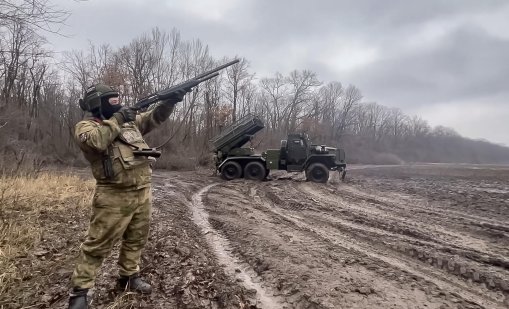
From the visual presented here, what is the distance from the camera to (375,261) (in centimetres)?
488

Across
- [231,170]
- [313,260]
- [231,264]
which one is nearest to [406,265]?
[313,260]

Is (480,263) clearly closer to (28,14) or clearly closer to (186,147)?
(28,14)

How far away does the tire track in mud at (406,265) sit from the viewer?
3822 mm

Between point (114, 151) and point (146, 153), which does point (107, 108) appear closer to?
point (114, 151)

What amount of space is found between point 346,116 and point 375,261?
201 feet

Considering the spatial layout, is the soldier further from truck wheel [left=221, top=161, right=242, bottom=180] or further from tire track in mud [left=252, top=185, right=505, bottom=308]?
truck wheel [left=221, top=161, right=242, bottom=180]

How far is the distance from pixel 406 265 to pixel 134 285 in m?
3.45

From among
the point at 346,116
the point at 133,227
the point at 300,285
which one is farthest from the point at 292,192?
the point at 346,116

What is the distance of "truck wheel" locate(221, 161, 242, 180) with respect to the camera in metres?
16.8

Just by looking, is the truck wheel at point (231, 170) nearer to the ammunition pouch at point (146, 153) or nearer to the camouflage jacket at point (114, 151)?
the camouflage jacket at point (114, 151)

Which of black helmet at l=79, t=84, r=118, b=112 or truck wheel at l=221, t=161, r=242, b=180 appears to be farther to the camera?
truck wheel at l=221, t=161, r=242, b=180

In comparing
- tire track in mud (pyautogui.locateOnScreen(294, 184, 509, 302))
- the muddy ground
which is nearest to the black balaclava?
A: the muddy ground

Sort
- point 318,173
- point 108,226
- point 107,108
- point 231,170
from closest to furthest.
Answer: point 108,226 < point 107,108 < point 318,173 < point 231,170

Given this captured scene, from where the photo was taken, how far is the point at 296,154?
1655 centimetres
